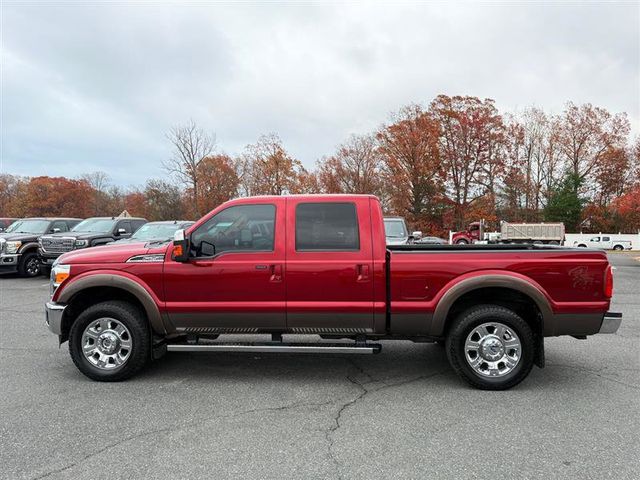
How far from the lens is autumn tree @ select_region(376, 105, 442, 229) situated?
4388cm

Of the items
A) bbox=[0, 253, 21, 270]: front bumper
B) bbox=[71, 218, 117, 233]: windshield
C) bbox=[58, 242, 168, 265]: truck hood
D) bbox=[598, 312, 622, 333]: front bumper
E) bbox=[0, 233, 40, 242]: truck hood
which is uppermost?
bbox=[71, 218, 117, 233]: windshield

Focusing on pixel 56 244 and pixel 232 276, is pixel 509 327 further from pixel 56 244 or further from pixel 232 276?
pixel 56 244

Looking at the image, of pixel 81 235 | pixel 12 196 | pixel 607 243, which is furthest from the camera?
pixel 12 196

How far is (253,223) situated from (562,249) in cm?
312

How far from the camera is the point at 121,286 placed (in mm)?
4465

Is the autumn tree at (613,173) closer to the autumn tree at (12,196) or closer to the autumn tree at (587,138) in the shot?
the autumn tree at (587,138)

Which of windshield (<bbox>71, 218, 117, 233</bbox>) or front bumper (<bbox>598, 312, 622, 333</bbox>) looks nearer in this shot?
front bumper (<bbox>598, 312, 622, 333</bbox>)

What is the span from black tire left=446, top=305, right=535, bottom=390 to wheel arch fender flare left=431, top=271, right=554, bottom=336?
0.21m

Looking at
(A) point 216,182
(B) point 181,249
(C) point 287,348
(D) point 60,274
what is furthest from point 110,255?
(A) point 216,182

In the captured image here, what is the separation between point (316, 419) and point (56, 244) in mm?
11642

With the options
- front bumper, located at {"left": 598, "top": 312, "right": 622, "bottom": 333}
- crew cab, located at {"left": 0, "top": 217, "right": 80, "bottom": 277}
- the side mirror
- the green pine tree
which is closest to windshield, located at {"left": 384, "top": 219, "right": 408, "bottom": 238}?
front bumper, located at {"left": 598, "top": 312, "right": 622, "bottom": 333}

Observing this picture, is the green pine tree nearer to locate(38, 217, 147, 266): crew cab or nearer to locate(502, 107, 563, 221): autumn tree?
locate(502, 107, 563, 221): autumn tree

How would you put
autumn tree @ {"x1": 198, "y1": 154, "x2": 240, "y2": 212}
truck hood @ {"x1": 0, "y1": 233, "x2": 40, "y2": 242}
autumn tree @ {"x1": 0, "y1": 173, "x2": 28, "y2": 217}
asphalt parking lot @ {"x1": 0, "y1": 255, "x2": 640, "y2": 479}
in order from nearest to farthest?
asphalt parking lot @ {"x1": 0, "y1": 255, "x2": 640, "y2": 479}, truck hood @ {"x1": 0, "y1": 233, "x2": 40, "y2": 242}, autumn tree @ {"x1": 198, "y1": 154, "x2": 240, "y2": 212}, autumn tree @ {"x1": 0, "y1": 173, "x2": 28, "y2": 217}

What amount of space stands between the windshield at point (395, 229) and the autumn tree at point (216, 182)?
32.1 meters
